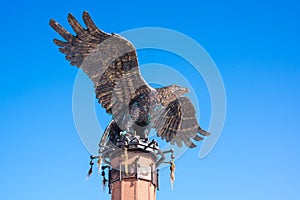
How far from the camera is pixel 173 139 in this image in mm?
17594

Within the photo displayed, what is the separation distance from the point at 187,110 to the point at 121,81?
9.64ft

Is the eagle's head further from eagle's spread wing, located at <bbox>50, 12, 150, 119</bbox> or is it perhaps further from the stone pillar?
the stone pillar

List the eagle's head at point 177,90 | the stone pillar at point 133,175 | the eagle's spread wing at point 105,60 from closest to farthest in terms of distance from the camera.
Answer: the stone pillar at point 133,175 < the eagle's spread wing at point 105,60 < the eagle's head at point 177,90

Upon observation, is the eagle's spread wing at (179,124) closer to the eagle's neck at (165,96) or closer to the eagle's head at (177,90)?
the eagle's head at (177,90)

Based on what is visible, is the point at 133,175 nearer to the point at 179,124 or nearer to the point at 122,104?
the point at 122,104

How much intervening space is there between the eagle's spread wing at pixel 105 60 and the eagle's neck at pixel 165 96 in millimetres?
665

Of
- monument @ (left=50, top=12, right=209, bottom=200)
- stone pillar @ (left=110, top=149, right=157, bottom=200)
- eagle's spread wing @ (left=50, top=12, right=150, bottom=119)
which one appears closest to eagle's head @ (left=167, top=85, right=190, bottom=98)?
monument @ (left=50, top=12, right=209, bottom=200)

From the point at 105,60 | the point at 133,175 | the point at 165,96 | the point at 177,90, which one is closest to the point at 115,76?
the point at 105,60

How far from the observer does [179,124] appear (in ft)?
57.6

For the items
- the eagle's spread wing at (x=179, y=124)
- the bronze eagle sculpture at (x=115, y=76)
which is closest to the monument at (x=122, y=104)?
the bronze eagle sculpture at (x=115, y=76)

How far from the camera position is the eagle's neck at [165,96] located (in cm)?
1603

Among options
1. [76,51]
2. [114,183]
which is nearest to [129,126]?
[114,183]

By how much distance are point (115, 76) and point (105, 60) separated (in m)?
0.61

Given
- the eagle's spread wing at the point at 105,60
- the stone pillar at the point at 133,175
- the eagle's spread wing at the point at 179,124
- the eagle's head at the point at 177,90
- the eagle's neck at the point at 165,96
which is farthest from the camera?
the eagle's spread wing at the point at 179,124
